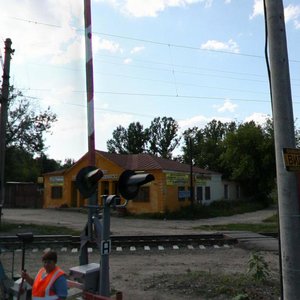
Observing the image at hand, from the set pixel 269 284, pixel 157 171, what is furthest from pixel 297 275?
pixel 157 171

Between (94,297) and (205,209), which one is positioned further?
(205,209)

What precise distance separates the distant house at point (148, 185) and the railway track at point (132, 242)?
15.8 metres

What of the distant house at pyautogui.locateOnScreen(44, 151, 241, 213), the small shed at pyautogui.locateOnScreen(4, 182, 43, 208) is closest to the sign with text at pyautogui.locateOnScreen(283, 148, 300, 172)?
the distant house at pyautogui.locateOnScreen(44, 151, 241, 213)

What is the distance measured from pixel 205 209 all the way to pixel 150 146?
2135 inches

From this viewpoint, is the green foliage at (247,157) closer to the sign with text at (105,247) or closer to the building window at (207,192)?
the building window at (207,192)

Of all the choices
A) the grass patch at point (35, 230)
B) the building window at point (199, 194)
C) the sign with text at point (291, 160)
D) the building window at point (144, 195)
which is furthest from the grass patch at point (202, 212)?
the sign with text at point (291, 160)

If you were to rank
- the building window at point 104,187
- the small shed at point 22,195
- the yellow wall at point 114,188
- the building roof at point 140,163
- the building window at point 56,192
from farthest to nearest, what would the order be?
the small shed at point 22,195 < the building window at point 56,192 < the building window at point 104,187 < the building roof at point 140,163 < the yellow wall at point 114,188

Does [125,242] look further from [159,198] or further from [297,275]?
[159,198]

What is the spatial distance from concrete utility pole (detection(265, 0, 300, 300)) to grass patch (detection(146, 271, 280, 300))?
2856mm

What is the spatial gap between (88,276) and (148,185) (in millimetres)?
29713

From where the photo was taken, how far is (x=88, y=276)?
6.04 metres

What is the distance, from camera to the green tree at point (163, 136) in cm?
8969

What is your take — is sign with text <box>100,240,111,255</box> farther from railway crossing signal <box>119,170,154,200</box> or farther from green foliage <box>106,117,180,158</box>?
green foliage <box>106,117,180,158</box>

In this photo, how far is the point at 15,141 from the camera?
3098cm
